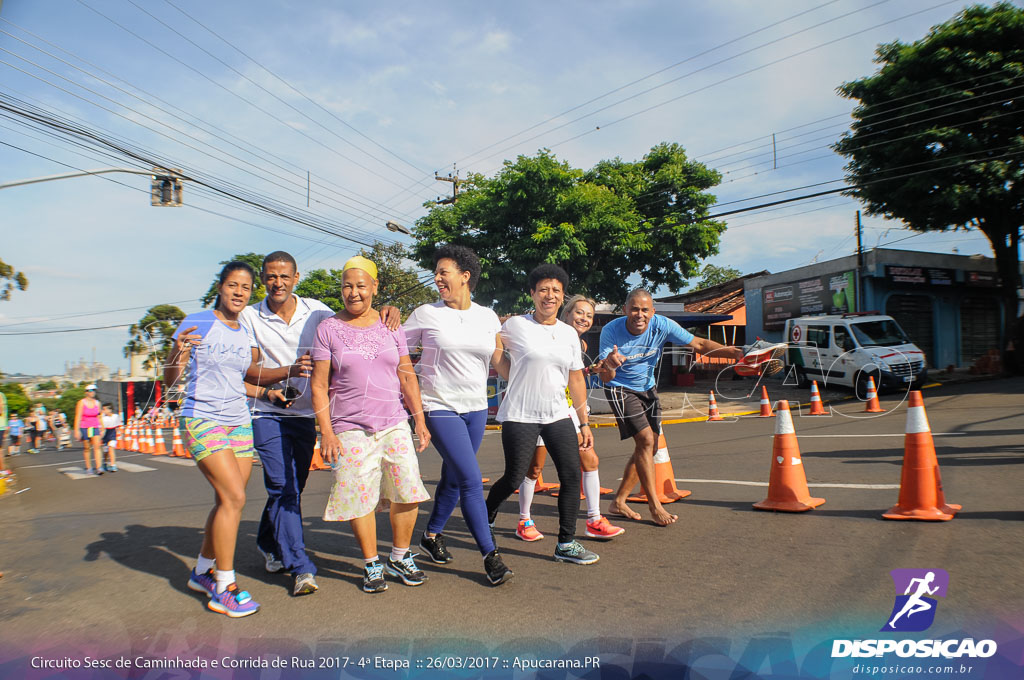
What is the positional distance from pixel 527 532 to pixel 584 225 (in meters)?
17.4

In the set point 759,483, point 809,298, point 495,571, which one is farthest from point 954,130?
point 495,571

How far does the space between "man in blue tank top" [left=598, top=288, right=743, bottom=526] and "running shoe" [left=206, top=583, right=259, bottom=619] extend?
109 inches

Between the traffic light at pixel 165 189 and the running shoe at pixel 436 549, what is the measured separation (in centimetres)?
256

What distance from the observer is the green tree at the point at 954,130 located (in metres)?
17.6

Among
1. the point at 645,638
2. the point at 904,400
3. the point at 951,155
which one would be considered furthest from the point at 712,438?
the point at 951,155

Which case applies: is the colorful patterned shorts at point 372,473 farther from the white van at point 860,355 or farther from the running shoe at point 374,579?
the white van at point 860,355

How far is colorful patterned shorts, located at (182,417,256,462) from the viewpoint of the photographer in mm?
3289

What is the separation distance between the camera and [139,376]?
342cm

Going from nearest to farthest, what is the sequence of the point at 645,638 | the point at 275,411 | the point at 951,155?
the point at 645,638 < the point at 275,411 < the point at 951,155

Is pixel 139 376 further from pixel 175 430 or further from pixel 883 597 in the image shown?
pixel 883 597

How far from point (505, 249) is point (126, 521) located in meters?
16.2

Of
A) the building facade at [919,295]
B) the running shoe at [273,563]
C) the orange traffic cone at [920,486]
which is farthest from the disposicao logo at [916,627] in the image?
the building facade at [919,295]

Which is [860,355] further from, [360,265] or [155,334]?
[155,334]

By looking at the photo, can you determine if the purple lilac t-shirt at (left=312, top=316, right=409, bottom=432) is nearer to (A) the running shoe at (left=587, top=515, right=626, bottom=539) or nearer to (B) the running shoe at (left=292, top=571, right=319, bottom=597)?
(B) the running shoe at (left=292, top=571, right=319, bottom=597)
